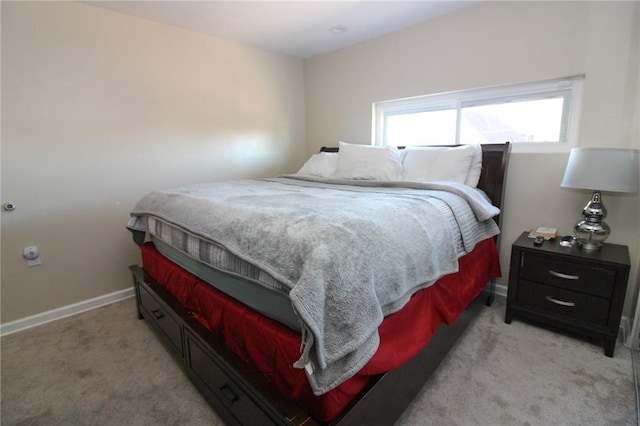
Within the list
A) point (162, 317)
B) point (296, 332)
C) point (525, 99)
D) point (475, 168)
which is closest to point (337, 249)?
point (296, 332)

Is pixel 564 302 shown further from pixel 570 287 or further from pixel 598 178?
pixel 598 178

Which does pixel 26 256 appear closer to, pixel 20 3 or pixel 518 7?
pixel 20 3

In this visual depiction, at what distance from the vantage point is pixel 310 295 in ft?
2.76

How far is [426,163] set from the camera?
2.40 meters

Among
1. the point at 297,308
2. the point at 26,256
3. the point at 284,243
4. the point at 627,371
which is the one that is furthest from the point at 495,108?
the point at 26,256

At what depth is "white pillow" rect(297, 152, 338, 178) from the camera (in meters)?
2.89

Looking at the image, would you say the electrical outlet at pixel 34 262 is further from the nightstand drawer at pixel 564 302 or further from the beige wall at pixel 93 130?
the nightstand drawer at pixel 564 302

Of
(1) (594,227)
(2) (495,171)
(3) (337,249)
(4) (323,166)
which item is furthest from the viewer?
(4) (323,166)

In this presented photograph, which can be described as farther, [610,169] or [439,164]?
[439,164]

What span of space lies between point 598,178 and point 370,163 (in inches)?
56.1

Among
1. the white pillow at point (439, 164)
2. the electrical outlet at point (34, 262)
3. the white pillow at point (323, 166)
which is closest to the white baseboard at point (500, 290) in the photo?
the white pillow at point (439, 164)

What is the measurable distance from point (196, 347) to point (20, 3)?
246cm

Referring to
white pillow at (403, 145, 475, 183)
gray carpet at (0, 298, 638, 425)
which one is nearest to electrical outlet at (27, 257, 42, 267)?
gray carpet at (0, 298, 638, 425)

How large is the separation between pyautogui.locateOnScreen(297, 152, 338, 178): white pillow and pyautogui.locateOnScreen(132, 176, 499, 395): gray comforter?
124 centimetres
